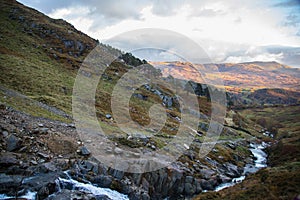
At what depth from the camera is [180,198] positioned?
29219 millimetres

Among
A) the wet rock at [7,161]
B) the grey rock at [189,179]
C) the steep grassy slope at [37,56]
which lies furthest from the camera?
the steep grassy slope at [37,56]

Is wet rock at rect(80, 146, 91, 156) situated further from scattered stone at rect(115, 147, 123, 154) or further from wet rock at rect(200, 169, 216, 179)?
wet rock at rect(200, 169, 216, 179)

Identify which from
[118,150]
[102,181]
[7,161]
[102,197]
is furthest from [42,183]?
[118,150]

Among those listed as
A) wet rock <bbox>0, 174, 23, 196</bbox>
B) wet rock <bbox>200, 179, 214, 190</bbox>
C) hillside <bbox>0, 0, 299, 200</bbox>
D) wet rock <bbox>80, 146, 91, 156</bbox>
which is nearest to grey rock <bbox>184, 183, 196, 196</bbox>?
hillside <bbox>0, 0, 299, 200</bbox>

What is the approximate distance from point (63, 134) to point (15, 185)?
10.4 m

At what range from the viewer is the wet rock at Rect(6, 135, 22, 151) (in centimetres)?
2325

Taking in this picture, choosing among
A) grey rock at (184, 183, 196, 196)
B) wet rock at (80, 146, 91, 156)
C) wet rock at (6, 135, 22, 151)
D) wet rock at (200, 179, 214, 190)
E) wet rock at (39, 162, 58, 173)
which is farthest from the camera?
wet rock at (200, 179, 214, 190)

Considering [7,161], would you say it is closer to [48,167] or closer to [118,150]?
[48,167]

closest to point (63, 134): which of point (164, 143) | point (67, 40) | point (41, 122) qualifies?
point (41, 122)

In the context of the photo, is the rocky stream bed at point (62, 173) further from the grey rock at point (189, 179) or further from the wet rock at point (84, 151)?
the wet rock at point (84, 151)

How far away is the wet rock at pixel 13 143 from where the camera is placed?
2325 cm

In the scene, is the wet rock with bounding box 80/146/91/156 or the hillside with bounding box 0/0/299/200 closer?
the hillside with bounding box 0/0/299/200

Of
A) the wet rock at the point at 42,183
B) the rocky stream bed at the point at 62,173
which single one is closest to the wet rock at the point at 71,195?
the rocky stream bed at the point at 62,173

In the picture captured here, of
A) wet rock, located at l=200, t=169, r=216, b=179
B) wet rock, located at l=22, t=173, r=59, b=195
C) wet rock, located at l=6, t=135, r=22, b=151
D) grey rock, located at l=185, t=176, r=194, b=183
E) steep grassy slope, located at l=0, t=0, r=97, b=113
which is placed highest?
steep grassy slope, located at l=0, t=0, r=97, b=113
